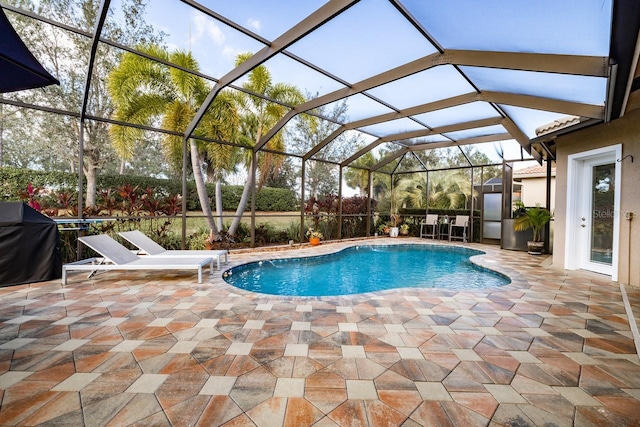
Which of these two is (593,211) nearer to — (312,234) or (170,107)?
(312,234)

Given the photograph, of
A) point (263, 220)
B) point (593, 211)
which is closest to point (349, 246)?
point (263, 220)

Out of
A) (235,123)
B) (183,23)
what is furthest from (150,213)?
(183,23)

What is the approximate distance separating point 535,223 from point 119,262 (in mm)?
10167

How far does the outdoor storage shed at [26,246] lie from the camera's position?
421 centimetres

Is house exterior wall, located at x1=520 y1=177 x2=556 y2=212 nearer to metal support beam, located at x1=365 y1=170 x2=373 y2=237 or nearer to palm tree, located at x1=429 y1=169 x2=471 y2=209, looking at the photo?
palm tree, located at x1=429 y1=169 x2=471 y2=209

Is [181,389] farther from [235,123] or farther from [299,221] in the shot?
[299,221]

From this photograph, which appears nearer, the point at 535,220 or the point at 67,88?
the point at 535,220

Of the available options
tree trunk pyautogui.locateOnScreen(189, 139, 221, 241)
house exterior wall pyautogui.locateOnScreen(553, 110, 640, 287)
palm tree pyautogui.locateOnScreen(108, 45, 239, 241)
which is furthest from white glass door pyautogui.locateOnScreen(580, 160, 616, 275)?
tree trunk pyautogui.locateOnScreen(189, 139, 221, 241)

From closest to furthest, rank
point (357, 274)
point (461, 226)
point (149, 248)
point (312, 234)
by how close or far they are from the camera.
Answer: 1. point (149, 248)
2. point (357, 274)
3. point (312, 234)
4. point (461, 226)

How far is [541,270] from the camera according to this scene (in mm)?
6301

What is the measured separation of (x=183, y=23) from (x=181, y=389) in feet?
22.1

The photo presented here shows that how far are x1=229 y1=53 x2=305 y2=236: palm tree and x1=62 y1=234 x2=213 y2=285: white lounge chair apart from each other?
340 cm

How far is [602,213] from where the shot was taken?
5.78m

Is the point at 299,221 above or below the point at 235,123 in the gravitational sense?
below
